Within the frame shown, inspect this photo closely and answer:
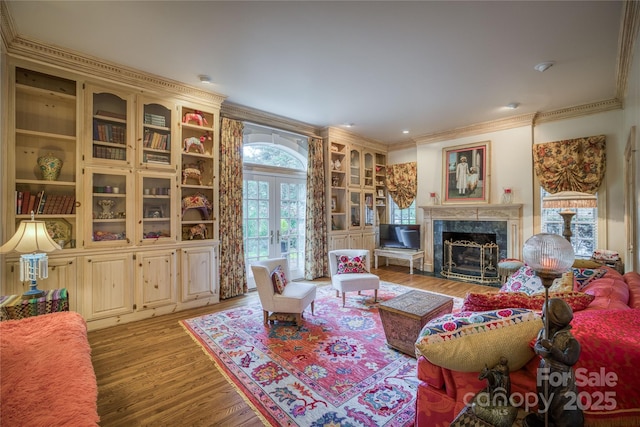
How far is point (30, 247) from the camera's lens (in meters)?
2.41

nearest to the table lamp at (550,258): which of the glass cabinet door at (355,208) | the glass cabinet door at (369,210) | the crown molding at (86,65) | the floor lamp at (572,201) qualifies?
the floor lamp at (572,201)

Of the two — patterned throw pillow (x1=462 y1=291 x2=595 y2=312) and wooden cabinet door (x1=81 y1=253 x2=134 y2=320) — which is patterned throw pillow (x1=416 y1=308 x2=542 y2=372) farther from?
wooden cabinet door (x1=81 y1=253 x2=134 y2=320)

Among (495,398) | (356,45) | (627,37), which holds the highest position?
(356,45)

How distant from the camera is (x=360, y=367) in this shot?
2.48 metres

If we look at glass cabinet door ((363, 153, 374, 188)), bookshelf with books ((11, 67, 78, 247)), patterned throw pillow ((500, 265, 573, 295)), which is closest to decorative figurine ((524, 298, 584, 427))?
patterned throw pillow ((500, 265, 573, 295))

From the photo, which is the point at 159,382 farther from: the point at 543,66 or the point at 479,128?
the point at 479,128

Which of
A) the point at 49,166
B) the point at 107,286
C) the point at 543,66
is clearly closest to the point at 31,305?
the point at 107,286

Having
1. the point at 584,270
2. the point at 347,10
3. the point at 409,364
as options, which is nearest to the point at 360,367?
the point at 409,364

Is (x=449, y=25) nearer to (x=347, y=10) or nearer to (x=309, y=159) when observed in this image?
(x=347, y=10)

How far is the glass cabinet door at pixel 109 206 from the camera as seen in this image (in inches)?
130

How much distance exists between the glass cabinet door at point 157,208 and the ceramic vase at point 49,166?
0.83m

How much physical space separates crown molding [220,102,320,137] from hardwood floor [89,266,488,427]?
10.7 ft

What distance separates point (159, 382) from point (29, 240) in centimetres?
170

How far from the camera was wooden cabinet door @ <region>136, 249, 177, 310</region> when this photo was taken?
356 centimetres
